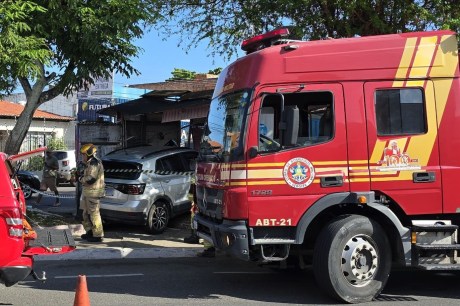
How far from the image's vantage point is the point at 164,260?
9.05m

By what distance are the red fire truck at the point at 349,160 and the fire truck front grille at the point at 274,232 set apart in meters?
0.01

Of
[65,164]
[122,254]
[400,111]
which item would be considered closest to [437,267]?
[400,111]

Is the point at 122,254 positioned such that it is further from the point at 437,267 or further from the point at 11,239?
the point at 437,267

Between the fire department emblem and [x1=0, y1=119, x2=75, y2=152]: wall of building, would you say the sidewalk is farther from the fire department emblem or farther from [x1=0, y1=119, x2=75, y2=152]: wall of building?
[x1=0, y1=119, x2=75, y2=152]: wall of building

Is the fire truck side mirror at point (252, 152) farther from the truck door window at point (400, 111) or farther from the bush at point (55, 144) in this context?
the bush at point (55, 144)

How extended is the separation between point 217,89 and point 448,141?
9.80 feet

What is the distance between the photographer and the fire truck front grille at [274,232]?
241 inches

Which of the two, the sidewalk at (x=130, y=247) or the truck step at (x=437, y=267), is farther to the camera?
the sidewalk at (x=130, y=247)

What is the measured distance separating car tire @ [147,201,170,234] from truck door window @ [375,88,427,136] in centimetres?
596

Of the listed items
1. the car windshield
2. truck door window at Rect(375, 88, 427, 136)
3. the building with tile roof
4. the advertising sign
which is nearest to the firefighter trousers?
the car windshield

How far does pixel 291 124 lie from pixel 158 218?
5.91 m

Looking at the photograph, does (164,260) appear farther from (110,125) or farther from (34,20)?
(110,125)

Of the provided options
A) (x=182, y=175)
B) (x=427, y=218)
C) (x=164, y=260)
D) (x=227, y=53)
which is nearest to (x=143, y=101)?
(x=227, y=53)

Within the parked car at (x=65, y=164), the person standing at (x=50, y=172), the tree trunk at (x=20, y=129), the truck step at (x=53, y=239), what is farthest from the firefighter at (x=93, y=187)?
the parked car at (x=65, y=164)
